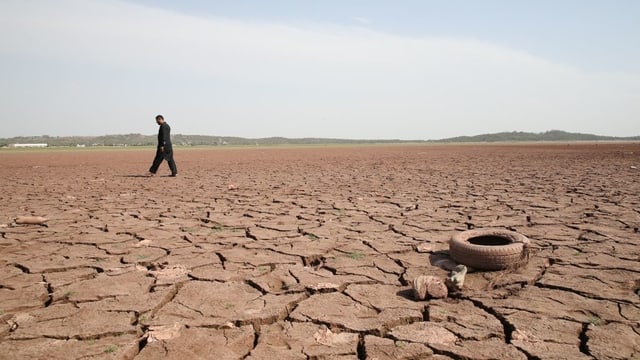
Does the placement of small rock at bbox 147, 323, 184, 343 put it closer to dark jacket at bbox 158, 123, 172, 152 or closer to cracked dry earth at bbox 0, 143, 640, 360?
cracked dry earth at bbox 0, 143, 640, 360

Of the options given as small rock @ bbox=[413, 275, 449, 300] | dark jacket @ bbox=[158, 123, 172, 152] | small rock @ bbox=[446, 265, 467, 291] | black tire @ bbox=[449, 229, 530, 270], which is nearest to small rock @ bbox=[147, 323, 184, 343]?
small rock @ bbox=[413, 275, 449, 300]

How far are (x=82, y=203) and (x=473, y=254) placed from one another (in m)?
5.38

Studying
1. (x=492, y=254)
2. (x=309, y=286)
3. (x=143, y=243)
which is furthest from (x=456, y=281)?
(x=143, y=243)

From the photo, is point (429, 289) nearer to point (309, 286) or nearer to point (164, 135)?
point (309, 286)

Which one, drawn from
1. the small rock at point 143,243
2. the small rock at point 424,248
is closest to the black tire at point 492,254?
the small rock at point 424,248

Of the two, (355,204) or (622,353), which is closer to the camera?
(622,353)

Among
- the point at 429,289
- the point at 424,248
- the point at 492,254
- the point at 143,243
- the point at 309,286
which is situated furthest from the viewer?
the point at 143,243

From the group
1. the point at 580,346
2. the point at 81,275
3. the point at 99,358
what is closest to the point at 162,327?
the point at 99,358

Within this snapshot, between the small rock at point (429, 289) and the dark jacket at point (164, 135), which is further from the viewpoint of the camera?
the dark jacket at point (164, 135)

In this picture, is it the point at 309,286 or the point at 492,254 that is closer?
the point at 309,286

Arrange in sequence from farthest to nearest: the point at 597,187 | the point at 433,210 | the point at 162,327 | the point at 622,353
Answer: the point at 597,187, the point at 433,210, the point at 162,327, the point at 622,353

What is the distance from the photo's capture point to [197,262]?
2914 mm

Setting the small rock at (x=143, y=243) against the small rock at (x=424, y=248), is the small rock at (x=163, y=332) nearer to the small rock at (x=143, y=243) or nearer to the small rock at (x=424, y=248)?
the small rock at (x=143, y=243)

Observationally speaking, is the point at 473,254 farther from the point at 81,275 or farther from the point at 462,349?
the point at 81,275
